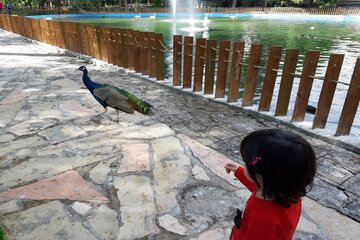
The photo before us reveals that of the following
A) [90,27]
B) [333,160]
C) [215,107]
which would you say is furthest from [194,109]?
[90,27]

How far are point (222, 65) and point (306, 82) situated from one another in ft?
4.55

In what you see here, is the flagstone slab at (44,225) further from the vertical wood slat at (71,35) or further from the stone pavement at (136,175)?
the vertical wood slat at (71,35)

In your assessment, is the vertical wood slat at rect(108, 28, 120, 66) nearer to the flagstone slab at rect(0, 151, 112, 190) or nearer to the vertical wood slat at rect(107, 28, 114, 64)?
the vertical wood slat at rect(107, 28, 114, 64)

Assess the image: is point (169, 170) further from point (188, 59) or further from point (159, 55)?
point (159, 55)

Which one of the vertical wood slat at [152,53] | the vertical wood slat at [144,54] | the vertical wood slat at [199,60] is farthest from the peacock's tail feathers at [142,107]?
the vertical wood slat at [144,54]

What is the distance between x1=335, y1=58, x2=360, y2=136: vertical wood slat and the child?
8.56 ft

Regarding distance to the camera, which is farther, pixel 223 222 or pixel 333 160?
pixel 333 160

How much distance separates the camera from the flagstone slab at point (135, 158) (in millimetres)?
2945

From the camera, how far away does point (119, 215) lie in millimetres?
2297

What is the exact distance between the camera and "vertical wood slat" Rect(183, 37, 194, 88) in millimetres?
5312

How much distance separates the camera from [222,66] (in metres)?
4.83

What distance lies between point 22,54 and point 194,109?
8004 mm

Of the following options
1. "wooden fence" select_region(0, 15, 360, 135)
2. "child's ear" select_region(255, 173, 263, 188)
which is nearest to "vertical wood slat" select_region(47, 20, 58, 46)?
"wooden fence" select_region(0, 15, 360, 135)

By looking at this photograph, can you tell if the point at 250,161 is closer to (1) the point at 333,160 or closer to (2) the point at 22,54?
(1) the point at 333,160
